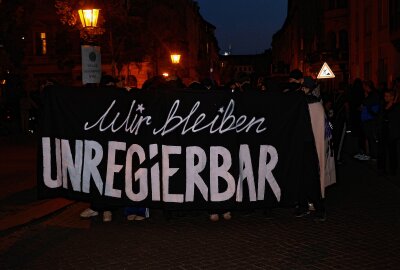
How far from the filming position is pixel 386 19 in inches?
1141

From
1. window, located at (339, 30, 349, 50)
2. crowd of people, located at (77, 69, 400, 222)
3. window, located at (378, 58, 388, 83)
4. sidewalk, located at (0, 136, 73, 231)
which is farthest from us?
window, located at (339, 30, 349, 50)

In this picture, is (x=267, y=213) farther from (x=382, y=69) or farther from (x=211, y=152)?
(x=382, y=69)

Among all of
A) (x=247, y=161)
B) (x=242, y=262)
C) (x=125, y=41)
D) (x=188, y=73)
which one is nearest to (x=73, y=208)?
(x=247, y=161)

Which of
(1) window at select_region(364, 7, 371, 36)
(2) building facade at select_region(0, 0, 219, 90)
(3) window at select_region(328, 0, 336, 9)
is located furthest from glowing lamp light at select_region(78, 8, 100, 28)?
(3) window at select_region(328, 0, 336, 9)

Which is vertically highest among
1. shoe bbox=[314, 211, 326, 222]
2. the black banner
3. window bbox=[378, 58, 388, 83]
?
window bbox=[378, 58, 388, 83]

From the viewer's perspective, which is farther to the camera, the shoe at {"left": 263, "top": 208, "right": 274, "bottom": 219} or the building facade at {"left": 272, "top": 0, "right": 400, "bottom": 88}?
the building facade at {"left": 272, "top": 0, "right": 400, "bottom": 88}

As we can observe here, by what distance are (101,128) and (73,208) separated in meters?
1.92

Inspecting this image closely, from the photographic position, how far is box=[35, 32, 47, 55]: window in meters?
39.5

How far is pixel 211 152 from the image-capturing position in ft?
24.7

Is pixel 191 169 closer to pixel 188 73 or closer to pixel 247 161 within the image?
pixel 247 161

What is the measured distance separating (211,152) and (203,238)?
3.64 ft

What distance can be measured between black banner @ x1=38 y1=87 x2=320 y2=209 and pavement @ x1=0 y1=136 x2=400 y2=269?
41 cm

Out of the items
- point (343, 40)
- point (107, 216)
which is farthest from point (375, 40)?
point (107, 216)

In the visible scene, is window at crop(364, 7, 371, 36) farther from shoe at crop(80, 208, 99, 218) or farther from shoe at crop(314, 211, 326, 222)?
shoe at crop(80, 208, 99, 218)
